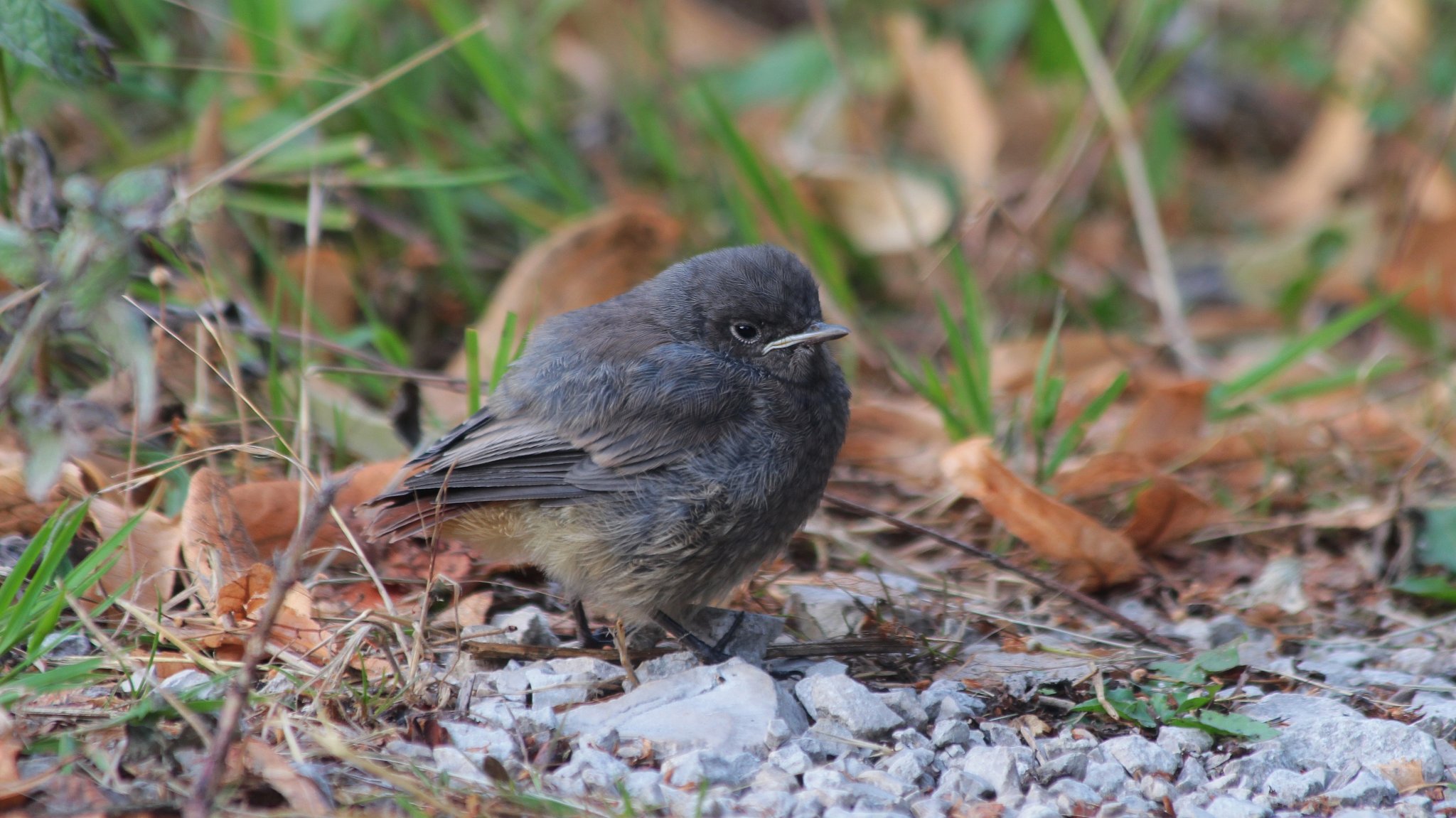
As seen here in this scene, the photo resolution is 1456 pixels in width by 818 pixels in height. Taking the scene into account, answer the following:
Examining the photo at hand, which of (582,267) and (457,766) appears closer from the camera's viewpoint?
(457,766)

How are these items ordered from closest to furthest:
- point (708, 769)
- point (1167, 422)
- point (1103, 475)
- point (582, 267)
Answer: point (708, 769), point (1103, 475), point (1167, 422), point (582, 267)

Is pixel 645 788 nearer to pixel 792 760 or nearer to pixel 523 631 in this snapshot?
pixel 792 760

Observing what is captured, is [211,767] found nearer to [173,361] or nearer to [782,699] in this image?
[782,699]

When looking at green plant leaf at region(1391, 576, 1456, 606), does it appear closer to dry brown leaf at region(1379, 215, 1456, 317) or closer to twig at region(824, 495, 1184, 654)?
twig at region(824, 495, 1184, 654)

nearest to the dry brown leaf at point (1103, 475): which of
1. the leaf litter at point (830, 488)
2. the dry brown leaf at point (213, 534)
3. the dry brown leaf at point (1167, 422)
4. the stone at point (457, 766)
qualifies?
the leaf litter at point (830, 488)

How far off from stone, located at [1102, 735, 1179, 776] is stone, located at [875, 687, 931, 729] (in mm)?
375

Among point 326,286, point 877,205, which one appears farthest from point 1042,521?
point 326,286

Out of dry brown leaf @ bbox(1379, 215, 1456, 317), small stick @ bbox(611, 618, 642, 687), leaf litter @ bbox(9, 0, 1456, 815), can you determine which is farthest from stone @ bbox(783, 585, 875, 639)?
dry brown leaf @ bbox(1379, 215, 1456, 317)

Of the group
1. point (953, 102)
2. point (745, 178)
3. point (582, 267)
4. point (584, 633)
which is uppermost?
point (953, 102)

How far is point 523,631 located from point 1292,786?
5.76 feet

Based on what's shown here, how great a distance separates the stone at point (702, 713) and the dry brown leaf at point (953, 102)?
11.4 ft

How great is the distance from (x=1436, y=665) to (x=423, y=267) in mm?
3668

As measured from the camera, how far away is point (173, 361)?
3.92 metres

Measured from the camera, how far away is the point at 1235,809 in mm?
2557
